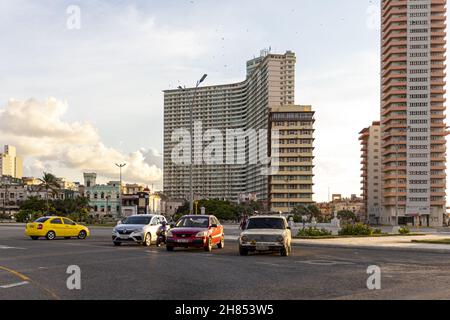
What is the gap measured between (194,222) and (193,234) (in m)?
1.22

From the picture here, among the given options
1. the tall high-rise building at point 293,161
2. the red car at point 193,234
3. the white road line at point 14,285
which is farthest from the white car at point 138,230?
the tall high-rise building at point 293,161

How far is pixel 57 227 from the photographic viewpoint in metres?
34.8

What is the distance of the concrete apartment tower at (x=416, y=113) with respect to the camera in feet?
458

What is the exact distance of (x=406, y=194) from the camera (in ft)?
463

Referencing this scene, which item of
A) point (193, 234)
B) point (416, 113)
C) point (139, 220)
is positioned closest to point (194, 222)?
point (193, 234)

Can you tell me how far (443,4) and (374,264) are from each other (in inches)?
5509

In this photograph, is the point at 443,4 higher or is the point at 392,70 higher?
the point at 443,4

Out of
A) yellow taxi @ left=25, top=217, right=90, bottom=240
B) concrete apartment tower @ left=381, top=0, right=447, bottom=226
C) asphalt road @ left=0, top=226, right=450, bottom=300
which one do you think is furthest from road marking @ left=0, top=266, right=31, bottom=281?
concrete apartment tower @ left=381, top=0, right=447, bottom=226

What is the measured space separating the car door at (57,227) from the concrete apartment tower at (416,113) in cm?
11535

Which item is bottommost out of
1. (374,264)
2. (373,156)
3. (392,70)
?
(374,264)

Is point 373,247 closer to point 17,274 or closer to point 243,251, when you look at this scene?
point 243,251
